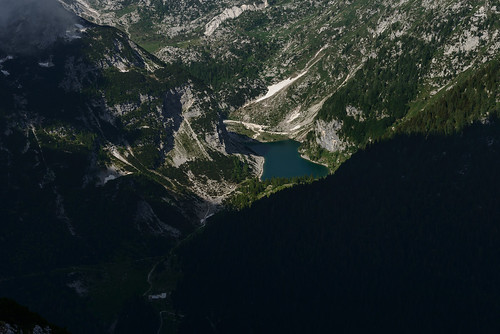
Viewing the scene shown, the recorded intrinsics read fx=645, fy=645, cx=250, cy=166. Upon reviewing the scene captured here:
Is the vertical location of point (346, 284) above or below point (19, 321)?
below

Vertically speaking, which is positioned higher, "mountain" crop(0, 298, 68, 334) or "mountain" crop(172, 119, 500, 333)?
"mountain" crop(0, 298, 68, 334)

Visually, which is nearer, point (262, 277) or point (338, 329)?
point (338, 329)

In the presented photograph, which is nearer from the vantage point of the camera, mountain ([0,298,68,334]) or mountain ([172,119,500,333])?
mountain ([0,298,68,334])

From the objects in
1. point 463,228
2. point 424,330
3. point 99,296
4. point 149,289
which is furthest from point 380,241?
point 99,296

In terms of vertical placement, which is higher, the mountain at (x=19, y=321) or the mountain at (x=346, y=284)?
the mountain at (x=19, y=321)

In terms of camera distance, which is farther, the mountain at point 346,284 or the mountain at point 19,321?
the mountain at point 346,284

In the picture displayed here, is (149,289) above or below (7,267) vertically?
below

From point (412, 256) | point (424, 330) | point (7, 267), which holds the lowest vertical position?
point (424, 330)

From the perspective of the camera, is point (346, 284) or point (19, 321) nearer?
point (19, 321)

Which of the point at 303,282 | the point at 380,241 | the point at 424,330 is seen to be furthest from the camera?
the point at 380,241

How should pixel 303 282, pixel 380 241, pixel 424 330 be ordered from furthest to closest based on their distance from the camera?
pixel 380 241, pixel 303 282, pixel 424 330

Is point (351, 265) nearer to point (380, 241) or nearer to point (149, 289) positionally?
point (380, 241)
